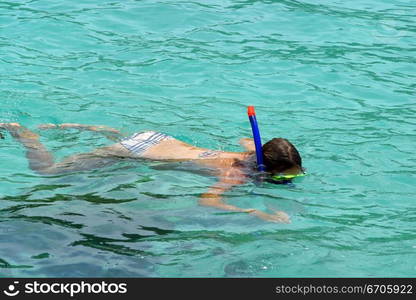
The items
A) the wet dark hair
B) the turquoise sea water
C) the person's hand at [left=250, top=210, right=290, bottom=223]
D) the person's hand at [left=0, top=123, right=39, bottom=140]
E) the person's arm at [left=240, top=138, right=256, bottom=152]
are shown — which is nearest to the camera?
the turquoise sea water

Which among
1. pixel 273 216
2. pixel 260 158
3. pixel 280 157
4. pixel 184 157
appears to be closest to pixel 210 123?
pixel 184 157

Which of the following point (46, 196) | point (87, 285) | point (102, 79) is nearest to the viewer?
point (87, 285)

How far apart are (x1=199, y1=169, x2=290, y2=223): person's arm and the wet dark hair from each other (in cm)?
33

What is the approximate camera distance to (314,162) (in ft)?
26.6

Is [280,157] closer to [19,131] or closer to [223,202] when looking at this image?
[223,202]

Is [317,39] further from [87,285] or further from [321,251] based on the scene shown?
[87,285]

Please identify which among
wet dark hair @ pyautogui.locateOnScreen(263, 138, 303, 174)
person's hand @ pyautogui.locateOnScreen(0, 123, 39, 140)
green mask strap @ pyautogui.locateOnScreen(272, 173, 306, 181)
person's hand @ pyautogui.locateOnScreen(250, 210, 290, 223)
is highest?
wet dark hair @ pyautogui.locateOnScreen(263, 138, 303, 174)

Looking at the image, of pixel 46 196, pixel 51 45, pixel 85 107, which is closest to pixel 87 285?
pixel 46 196

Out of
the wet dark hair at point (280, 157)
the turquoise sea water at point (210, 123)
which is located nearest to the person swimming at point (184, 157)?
the wet dark hair at point (280, 157)

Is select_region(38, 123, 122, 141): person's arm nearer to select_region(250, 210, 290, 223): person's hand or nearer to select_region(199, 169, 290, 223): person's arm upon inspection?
select_region(199, 169, 290, 223): person's arm

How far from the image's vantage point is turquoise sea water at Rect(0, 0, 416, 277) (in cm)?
617

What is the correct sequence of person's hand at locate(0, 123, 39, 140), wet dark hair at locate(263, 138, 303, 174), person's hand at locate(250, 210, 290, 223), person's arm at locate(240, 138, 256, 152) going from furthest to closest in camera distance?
person's hand at locate(0, 123, 39, 140)
person's arm at locate(240, 138, 256, 152)
wet dark hair at locate(263, 138, 303, 174)
person's hand at locate(250, 210, 290, 223)

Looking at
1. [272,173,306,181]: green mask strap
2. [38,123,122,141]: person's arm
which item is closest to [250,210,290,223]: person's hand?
[272,173,306,181]: green mask strap

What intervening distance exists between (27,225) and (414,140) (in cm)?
427
